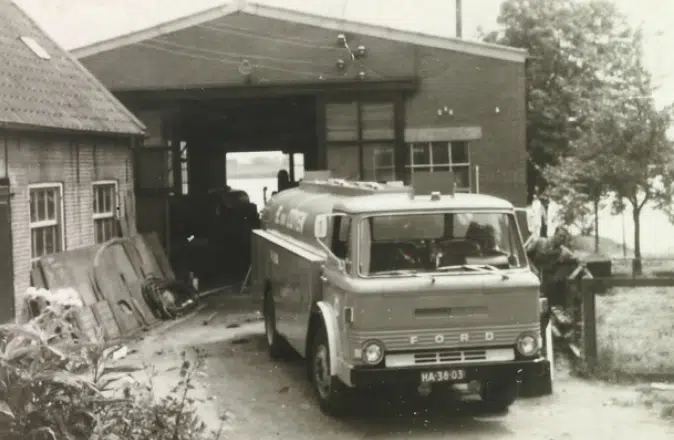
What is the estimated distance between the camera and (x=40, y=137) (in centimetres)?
1498

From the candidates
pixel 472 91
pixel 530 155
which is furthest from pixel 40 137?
pixel 530 155

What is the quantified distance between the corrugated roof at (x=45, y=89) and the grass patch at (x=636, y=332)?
8964 millimetres

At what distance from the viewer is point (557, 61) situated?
3131 centimetres

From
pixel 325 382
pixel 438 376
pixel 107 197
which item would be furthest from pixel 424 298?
pixel 107 197

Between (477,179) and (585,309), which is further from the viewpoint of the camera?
(477,179)

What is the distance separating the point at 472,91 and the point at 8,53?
1011 centimetres

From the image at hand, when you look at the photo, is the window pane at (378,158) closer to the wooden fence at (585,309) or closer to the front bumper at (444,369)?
the wooden fence at (585,309)

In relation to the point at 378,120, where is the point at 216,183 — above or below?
below

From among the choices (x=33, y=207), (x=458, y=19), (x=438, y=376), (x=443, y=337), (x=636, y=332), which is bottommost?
(x=636, y=332)

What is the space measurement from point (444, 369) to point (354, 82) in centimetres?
1301

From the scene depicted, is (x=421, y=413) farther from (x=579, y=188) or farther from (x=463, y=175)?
(x=579, y=188)

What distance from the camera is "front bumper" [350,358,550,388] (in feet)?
27.9

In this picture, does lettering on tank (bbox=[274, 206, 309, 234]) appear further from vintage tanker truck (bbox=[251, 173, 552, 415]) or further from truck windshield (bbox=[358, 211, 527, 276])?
truck windshield (bbox=[358, 211, 527, 276])

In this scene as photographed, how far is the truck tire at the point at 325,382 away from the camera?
361 inches
